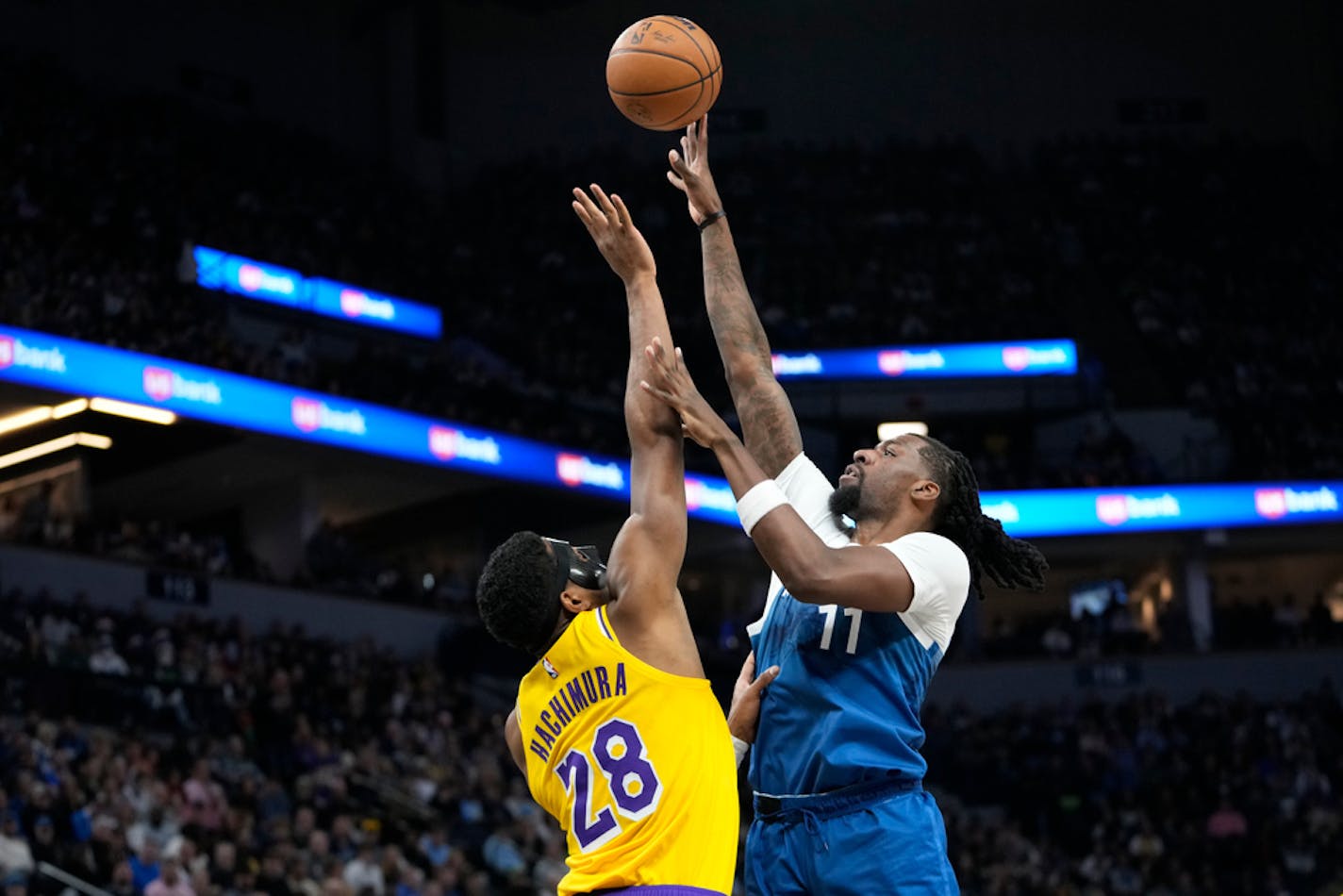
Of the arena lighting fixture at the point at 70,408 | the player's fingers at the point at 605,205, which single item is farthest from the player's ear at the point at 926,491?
the arena lighting fixture at the point at 70,408

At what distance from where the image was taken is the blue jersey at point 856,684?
4.14 metres

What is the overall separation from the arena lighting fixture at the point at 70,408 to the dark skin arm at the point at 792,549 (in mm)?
18608

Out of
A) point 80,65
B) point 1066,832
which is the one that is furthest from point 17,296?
point 1066,832

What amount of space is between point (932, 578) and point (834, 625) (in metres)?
0.31

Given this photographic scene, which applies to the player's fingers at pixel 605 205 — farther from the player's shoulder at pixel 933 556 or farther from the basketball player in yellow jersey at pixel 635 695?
the player's shoulder at pixel 933 556

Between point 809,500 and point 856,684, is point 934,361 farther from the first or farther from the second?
point 856,684

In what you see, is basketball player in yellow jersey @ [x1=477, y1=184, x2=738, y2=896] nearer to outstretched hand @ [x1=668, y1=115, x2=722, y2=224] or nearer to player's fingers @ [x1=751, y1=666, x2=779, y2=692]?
player's fingers @ [x1=751, y1=666, x2=779, y2=692]

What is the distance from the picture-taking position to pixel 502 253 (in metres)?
32.0

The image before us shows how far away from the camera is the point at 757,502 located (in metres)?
3.91

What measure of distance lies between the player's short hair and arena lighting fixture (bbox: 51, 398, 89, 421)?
18476 millimetres

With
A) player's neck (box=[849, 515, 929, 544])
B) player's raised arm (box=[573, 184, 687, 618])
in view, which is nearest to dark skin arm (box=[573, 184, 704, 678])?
player's raised arm (box=[573, 184, 687, 618])

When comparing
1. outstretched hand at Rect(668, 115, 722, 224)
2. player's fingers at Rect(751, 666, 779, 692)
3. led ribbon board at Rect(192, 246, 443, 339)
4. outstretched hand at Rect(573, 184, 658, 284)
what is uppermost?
led ribbon board at Rect(192, 246, 443, 339)

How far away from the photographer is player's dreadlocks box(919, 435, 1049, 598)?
443cm

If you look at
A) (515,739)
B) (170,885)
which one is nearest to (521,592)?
(515,739)
